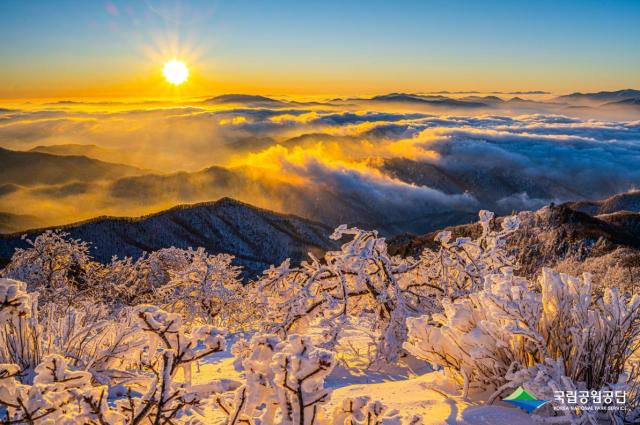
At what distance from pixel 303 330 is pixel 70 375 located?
4038mm

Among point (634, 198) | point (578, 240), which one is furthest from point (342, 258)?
point (634, 198)

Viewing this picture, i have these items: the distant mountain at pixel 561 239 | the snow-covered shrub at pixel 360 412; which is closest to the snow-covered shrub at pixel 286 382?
the snow-covered shrub at pixel 360 412

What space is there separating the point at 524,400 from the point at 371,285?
285 centimetres

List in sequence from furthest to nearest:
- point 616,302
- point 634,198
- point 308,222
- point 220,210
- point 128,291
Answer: point 308,222 < point 220,210 < point 634,198 < point 128,291 < point 616,302

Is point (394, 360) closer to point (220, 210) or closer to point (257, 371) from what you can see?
Answer: point (257, 371)

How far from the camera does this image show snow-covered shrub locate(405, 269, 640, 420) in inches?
126

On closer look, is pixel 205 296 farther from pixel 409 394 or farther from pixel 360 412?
pixel 360 412

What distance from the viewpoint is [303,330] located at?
5.98m

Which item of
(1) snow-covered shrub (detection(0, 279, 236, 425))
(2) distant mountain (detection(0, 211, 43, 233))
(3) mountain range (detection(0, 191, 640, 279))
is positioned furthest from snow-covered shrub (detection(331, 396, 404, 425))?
(2) distant mountain (detection(0, 211, 43, 233))

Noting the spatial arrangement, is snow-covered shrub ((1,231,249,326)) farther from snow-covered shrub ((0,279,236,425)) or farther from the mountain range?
the mountain range

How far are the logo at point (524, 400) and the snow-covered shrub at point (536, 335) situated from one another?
9 centimetres

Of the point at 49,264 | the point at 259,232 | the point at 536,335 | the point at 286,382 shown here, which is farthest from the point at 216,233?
the point at 286,382

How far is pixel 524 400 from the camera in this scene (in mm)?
3133

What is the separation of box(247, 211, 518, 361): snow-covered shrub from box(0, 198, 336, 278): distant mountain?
62859 millimetres
